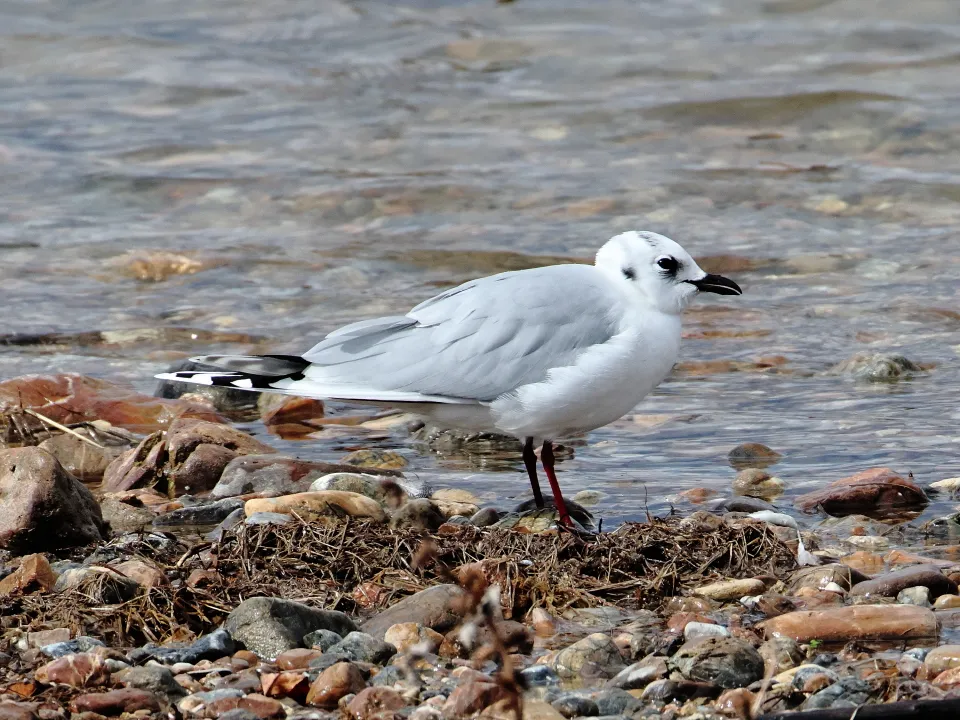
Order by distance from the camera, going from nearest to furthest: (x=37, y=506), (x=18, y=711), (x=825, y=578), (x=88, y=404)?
(x=18, y=711)
(x=825, y=578)
(x=37, y=506)
(x=88, y=404)

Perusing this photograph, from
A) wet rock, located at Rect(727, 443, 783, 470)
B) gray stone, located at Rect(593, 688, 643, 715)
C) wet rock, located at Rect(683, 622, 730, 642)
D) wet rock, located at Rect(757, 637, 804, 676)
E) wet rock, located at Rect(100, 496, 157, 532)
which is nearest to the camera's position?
gray stone, located at Rect(593, 688, 643, 715)

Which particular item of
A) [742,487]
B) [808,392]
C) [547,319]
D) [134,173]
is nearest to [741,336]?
[808,392]

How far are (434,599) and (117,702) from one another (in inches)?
35.3

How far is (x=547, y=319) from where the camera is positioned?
4.80 metres

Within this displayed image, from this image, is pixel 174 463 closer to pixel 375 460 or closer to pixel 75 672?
pixel 375 460

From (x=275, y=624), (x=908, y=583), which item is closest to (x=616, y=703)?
(x=275, y=624)

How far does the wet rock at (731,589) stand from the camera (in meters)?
3.93

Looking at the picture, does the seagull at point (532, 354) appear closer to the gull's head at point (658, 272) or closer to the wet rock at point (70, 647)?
the gull's head at point (658, 272)

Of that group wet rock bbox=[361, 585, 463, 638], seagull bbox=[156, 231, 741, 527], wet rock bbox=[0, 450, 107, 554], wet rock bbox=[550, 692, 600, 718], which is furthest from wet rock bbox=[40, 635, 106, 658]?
seagull bbox=[156, 231, 741, 527]

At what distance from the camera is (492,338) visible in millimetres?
4832

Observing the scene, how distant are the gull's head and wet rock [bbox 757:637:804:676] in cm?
171

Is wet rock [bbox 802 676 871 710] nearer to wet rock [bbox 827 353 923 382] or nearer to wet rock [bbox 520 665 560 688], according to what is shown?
wet rock [bbox 520 665 560 688]

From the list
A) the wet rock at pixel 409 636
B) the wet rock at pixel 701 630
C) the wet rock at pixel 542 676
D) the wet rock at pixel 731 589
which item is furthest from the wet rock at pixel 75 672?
the wet rock at pixel 731 589

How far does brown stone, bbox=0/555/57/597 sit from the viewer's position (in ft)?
12.8
